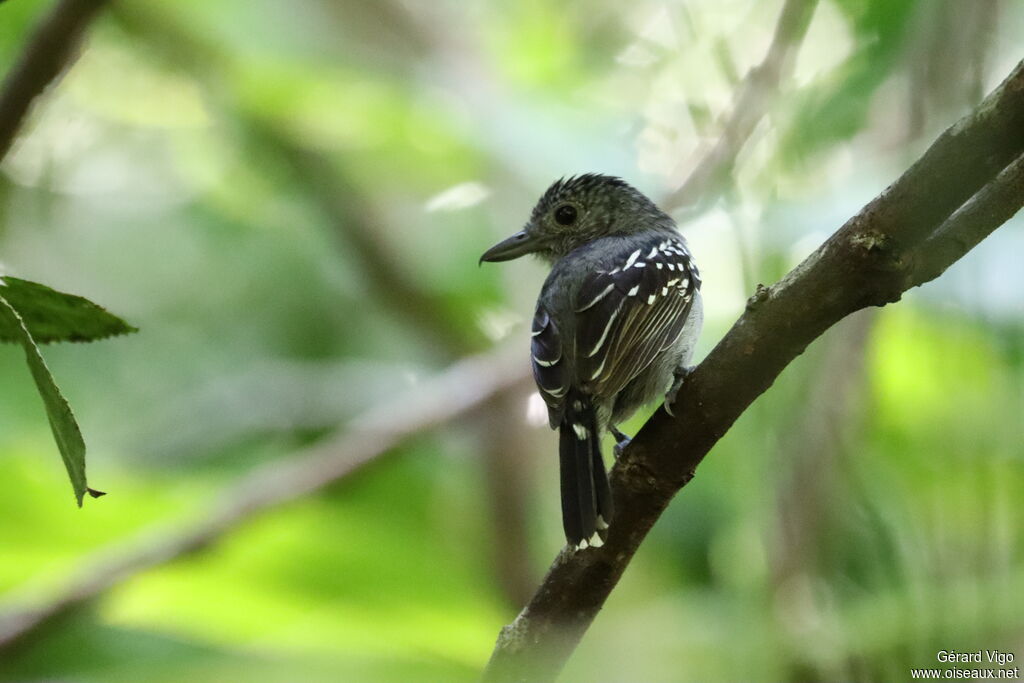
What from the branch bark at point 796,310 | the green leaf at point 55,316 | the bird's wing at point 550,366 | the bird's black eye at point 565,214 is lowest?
the green leaf at point 55,316

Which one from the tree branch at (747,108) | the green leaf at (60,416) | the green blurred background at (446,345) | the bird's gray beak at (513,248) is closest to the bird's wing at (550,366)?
the green blurred background at (446,345)

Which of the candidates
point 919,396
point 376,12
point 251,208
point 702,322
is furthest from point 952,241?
point 376,12

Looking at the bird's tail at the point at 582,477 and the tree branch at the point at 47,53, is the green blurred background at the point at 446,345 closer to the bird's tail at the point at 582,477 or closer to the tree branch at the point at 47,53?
the bird's tail at the point at 582,477

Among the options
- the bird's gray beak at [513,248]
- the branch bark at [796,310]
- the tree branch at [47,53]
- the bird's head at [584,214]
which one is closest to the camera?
the branch bark at [796,310]

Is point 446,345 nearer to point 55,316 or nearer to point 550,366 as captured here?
point 550,366

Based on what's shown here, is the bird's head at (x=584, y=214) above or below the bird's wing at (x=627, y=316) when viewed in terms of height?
above

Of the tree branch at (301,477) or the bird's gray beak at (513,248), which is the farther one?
the bird's gray beak at (513,248)

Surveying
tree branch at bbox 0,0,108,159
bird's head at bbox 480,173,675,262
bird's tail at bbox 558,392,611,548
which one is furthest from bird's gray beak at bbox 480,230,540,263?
tree branch at bbox 0,0,108,159

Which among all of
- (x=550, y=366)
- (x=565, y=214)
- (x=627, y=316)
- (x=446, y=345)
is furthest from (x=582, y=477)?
(x=446, y=345)
